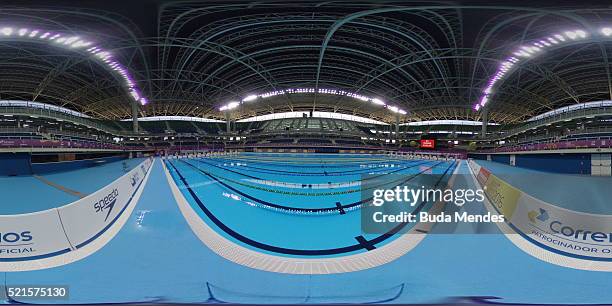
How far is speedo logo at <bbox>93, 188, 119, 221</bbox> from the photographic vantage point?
67.2 inches

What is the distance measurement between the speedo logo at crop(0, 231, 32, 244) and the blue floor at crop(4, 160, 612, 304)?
22 cm

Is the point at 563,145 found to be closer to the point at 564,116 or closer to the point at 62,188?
the point at 564,116

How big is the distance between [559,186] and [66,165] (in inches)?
165

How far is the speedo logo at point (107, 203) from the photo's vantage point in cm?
171

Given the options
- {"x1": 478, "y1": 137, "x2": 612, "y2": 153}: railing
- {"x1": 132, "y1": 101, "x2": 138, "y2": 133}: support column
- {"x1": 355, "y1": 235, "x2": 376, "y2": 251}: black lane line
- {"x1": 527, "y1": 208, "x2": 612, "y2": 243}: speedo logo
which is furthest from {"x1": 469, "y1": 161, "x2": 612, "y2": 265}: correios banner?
{"x1": 132, "y1": 101, "x2": 138, "y2": 133}: support column

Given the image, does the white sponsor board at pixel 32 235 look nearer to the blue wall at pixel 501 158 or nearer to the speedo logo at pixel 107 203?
the speedo logo at pixel 107 203

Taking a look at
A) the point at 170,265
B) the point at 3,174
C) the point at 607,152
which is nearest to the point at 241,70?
the point at 170,265

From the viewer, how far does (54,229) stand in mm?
1376

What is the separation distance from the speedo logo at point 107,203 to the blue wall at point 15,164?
46 centimetres

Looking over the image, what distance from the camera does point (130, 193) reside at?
248 cm

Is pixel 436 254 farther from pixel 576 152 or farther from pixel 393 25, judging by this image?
pixel 393 25

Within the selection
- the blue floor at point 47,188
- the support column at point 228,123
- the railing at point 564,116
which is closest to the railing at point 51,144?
the blue floor at point 47,188

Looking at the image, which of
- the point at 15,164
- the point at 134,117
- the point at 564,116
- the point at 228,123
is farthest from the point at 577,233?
the point at 15,164

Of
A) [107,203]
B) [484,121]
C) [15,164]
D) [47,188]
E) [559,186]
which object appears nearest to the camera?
[15,164]
